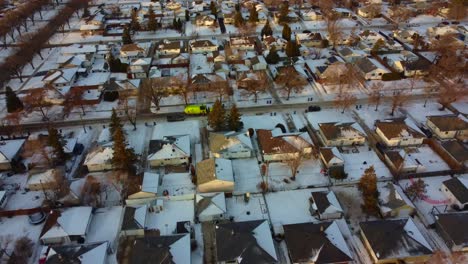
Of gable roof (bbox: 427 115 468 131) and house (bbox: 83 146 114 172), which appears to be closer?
house (bbox: 83 146 114 172)

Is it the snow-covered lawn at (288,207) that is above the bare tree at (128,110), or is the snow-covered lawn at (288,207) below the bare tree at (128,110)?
above

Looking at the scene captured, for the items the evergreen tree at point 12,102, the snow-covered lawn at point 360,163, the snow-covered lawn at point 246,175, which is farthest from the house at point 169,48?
the snow-covered lawn at point 360,163

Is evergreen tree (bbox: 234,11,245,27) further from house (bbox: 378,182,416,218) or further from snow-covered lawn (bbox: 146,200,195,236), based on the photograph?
house (bbox: 378,182,416,218)

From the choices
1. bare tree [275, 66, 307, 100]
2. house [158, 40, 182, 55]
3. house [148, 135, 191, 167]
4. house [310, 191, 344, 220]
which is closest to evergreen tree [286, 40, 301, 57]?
bare tree [275, 66, 307, 100]

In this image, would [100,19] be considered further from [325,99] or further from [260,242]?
[260,242]

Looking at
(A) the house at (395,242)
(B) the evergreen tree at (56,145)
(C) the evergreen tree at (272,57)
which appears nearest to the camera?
(A) the house at (395,242)

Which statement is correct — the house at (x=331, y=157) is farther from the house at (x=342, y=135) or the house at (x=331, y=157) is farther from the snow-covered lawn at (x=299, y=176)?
the house at (x=342, y=135)

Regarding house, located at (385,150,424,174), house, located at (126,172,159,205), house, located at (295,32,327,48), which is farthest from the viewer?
house, located at (295,32,327,48)

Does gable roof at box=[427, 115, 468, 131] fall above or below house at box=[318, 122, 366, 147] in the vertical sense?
above

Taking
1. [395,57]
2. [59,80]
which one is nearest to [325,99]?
[395,57]
